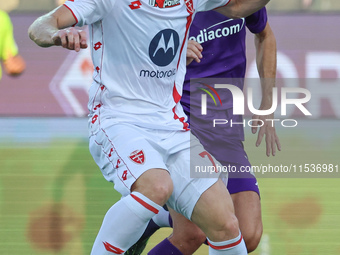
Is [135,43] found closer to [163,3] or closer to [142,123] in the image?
[163,3]

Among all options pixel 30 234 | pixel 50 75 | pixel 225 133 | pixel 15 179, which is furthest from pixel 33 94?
pixel 225 133

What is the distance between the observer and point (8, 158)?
5730 mm

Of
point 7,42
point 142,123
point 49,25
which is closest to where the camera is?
point 49,25

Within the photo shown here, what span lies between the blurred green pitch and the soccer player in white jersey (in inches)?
41.5

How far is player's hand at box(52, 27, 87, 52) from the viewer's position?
7.67ft

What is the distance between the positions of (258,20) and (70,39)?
157 cm

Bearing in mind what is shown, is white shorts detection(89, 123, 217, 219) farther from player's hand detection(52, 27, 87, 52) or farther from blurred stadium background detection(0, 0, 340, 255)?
blurred stadium background detection(0, 0, 340, 255)

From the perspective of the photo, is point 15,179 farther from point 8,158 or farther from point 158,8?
point 158,8

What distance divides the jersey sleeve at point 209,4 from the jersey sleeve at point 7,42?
197 inches

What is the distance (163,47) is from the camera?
279 cm

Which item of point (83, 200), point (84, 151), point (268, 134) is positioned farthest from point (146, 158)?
point (84, 151)

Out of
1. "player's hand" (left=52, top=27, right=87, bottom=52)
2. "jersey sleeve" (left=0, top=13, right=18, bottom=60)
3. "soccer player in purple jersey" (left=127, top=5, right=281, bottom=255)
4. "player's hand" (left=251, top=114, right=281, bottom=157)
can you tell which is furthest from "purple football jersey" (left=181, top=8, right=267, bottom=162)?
"jersey sleeve" (left=0, top=13, right=18, bottom=60)

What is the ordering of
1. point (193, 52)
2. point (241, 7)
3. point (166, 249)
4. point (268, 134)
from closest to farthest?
1. point (193, 52)
2. point (241, 7)
3. point (166, 249)
4. point (268, 134)

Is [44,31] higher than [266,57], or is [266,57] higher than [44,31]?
[44,31]
